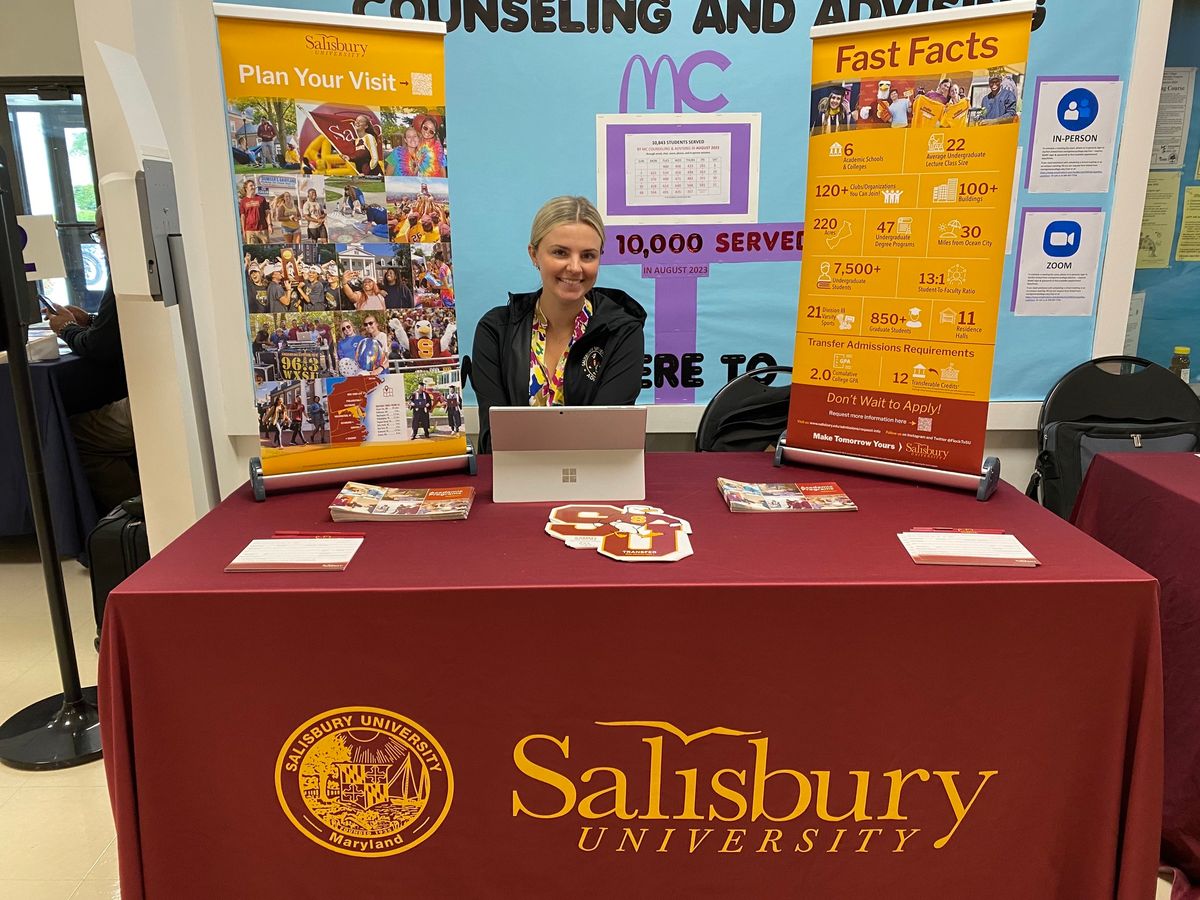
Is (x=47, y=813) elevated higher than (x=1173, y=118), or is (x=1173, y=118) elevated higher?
(x=1173, y=118)

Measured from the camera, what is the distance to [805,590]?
4.33ft

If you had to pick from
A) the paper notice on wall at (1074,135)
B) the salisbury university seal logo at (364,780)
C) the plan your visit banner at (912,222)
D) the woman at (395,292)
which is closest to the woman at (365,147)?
the woman at (395,292)

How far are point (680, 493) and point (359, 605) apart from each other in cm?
75

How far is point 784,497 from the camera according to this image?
174 cm

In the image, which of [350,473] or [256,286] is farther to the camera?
[350,473]

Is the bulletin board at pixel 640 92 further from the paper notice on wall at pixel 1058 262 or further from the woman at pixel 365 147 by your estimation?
the woman at pixel 365 147

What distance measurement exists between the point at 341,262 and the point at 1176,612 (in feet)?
6.62

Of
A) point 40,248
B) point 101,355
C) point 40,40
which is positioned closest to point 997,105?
point 40,248

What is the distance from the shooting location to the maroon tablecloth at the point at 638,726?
4.36 ft

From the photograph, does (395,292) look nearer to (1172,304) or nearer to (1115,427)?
(1115,427)

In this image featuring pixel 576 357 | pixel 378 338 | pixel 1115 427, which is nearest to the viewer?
pixel 378 338

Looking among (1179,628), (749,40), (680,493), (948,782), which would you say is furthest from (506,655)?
→ (749,40)

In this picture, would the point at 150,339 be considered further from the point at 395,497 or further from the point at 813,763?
the point at 813,763

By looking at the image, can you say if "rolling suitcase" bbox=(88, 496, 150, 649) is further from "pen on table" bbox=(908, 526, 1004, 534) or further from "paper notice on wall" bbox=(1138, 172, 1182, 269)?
"paper notice on wall" bbox=(1138, 172, 1182, 269)
